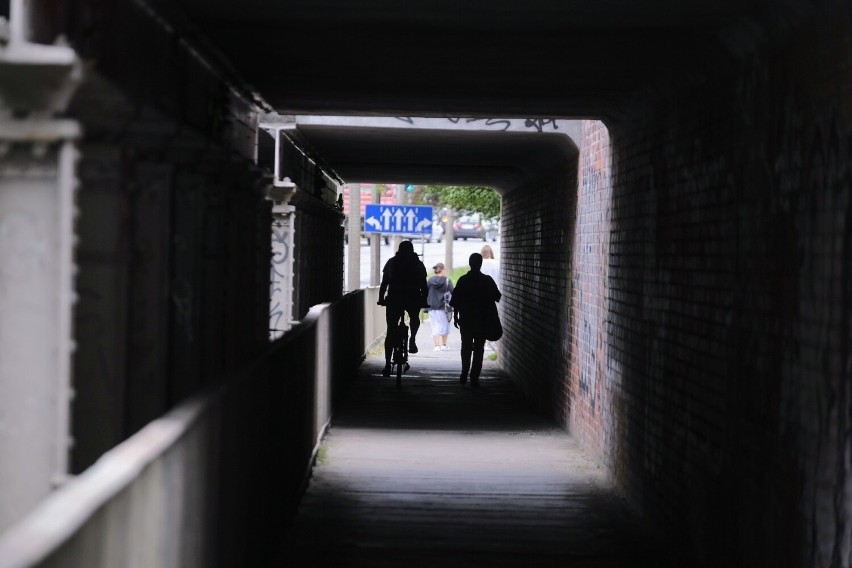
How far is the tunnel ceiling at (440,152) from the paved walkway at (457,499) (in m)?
3.00

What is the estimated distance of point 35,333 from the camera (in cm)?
662

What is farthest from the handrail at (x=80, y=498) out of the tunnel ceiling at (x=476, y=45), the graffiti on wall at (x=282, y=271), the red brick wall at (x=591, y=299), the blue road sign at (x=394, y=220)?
the blue road sign at (x=394, y=220)

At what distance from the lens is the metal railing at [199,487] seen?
2.51 meters

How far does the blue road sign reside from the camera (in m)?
25.9

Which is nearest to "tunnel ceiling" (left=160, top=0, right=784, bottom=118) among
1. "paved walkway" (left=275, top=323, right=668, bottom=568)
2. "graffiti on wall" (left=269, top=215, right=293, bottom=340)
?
"paved walkway" (left=275, top=323, right=668, bottom=568)

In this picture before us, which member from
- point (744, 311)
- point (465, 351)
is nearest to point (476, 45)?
point (744, 311)

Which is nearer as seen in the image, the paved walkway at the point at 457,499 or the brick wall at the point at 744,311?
the brick wall at the point at 744,311

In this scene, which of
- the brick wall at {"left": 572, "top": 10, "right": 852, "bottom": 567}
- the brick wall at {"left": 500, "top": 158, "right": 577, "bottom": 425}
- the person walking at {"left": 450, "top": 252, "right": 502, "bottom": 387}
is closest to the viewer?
the brick wall at {"left": 572, "top": 10, "right": 852, "bottom": 567}

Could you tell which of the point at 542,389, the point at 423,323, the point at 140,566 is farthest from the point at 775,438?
the point at 423,323

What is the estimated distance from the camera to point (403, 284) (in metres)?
15.9

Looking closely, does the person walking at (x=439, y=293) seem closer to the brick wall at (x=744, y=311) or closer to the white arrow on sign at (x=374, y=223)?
the white arrow on sign at (x=374, y=223)

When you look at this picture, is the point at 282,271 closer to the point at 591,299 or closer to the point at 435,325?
the point at 591,299

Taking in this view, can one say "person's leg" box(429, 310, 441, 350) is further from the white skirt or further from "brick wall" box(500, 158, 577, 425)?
"brick wall" box(500, 158, 577, 425)

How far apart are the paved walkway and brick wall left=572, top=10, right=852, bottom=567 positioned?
43cm
